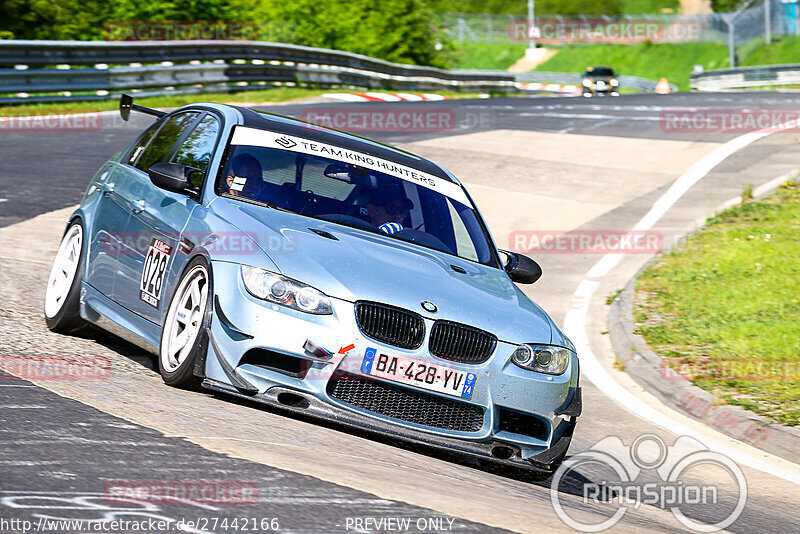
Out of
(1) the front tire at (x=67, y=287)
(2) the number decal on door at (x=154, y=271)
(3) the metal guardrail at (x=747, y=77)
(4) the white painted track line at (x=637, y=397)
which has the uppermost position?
(2) the number decal on door at (x=154, y=271)

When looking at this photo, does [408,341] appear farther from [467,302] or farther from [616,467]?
[616,467]

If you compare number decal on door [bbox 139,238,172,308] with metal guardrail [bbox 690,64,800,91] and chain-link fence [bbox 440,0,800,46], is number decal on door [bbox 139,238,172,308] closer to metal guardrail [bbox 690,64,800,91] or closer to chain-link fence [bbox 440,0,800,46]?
metal guardrail [bbox 690,64,800,91]

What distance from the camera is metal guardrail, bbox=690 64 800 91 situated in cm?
4591

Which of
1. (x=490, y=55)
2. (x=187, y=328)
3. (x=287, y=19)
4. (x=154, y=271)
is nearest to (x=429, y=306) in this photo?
(x=187, y=328)

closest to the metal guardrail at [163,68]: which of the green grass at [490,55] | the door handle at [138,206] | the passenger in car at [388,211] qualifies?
the door handle at [138,206]

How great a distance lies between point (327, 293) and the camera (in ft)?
18.7

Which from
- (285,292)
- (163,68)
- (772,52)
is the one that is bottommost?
(772,52)

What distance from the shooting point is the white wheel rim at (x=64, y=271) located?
7656 mm

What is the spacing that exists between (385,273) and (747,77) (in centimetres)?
4631

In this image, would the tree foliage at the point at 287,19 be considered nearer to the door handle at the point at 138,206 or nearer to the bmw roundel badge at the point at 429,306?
the door handle at the point at 138,206

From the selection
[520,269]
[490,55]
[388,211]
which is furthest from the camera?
[490,55]

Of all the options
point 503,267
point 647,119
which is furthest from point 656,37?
point 503,267

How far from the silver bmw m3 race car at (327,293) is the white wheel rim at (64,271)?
2.9 inches

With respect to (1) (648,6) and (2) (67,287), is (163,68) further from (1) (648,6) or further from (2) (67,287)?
(1) (648,6)
